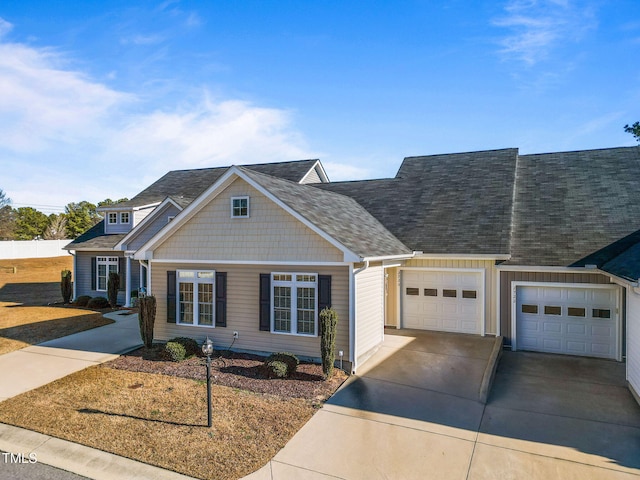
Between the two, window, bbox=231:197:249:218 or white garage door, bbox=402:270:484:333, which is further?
white garage door, bbox=402:270:484:333

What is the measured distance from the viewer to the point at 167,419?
765 cm

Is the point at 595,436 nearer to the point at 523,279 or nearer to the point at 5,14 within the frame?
the point at 523,279

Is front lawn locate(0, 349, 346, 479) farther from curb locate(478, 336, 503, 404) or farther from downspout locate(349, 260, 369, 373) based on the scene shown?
curb locate(478, 336, 503, 404)

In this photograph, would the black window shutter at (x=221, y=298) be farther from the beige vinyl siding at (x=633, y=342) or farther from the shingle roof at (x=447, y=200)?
the beige vinyl siding at (x=633, y=342)

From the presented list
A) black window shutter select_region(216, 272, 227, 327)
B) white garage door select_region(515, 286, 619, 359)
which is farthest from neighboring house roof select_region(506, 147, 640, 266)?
black window shutter select_region(216, 272, 227, 327)

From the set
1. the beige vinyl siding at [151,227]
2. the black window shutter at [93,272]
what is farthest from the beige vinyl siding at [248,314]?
the black window shutter at [93,272]

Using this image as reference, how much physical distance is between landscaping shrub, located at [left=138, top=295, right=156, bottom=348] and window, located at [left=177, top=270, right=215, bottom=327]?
2.64 ft

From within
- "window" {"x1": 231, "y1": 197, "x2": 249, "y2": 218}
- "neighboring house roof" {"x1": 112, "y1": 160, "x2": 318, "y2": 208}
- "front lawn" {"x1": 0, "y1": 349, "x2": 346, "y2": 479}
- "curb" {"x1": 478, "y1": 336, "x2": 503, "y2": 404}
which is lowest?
"front lawn" {"x1": 0, "y1": 349, "x2": 346, "y2": 479}

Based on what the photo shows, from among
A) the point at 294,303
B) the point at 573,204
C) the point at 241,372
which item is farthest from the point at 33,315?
the point at 573,204

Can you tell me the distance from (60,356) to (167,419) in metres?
6.30

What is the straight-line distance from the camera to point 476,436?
704 cm

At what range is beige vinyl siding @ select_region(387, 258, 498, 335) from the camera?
515 inches

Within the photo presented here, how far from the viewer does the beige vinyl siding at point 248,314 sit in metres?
10.5

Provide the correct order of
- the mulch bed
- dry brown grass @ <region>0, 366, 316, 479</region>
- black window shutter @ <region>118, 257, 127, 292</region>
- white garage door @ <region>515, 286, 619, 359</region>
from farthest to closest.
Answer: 1. black window shutter @ <region>118, 257, 127, 292</region>
2. white garage door @ <region>515, 286, 619, 359</region>
3. the mulch bed
4. dry brown grass @ <region>0, 366, 316, 479</region>
